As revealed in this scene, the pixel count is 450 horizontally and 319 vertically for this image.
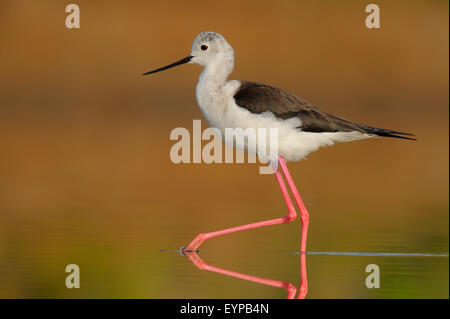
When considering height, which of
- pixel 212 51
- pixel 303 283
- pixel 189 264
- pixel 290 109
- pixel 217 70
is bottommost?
pixel 303 283

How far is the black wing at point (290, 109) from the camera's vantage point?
6.33 meters

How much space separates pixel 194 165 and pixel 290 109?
6192 millimetres

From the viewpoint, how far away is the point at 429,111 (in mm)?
20844

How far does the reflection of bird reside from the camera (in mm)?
6301

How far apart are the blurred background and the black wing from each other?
2.95ft

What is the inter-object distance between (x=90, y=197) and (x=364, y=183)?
11.4ft

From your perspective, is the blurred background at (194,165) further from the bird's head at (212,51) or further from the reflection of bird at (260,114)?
the bird's head at (212,51)

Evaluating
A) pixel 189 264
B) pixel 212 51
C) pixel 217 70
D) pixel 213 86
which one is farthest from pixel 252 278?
pixel 212 51

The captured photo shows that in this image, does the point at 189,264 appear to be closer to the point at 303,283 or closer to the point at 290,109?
the point at 303,283

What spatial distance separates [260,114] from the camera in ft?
20.6

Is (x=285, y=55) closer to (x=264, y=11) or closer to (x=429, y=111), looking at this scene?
(x=264, y=11)

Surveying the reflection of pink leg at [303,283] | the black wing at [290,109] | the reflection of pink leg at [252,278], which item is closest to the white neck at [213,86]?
the black wing at [290,109]

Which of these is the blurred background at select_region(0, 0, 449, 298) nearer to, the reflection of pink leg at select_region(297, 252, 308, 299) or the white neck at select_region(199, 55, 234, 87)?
the reflection of pink leg at select_region(297, 252, 308, 299)

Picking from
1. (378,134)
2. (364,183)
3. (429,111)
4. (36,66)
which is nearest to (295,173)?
(364,183)
